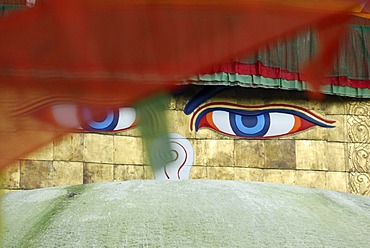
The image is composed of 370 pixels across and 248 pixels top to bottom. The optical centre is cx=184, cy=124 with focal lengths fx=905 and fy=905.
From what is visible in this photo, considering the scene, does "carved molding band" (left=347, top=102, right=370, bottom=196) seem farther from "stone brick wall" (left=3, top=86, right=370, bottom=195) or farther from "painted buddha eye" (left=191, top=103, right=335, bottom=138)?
"painted buddha eye" (left=191, top=103, right=335, bottom=138)

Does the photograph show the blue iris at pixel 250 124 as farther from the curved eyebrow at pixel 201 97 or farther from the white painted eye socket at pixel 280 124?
the curved eyebrow at pixel 201 97

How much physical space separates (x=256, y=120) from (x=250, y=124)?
135 mm

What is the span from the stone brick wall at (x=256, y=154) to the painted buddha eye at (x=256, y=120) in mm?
74

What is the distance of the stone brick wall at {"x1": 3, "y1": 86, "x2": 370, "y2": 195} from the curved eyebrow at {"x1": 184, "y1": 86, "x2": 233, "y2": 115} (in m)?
0.08

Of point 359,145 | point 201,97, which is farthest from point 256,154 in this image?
point 359,145

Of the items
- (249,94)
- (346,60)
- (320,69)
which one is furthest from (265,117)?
(320,69)

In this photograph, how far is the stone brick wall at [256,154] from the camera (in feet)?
35.2

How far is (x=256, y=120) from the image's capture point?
1151cm

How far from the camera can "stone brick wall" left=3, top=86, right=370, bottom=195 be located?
1073 cm

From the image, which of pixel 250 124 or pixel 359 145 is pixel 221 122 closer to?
pixel 250 124

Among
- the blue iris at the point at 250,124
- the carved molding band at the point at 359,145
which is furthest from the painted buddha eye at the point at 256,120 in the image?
the carved molding band at the point at 359,145

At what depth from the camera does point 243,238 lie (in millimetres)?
5352

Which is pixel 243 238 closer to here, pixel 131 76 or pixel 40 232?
pixel 40 232

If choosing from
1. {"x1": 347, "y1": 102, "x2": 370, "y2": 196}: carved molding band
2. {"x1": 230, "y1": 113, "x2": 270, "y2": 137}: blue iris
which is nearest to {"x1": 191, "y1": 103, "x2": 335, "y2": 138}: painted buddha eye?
{"x1": 230, "y1": 113, "x2": 270, "y2": 137}: blue iris
